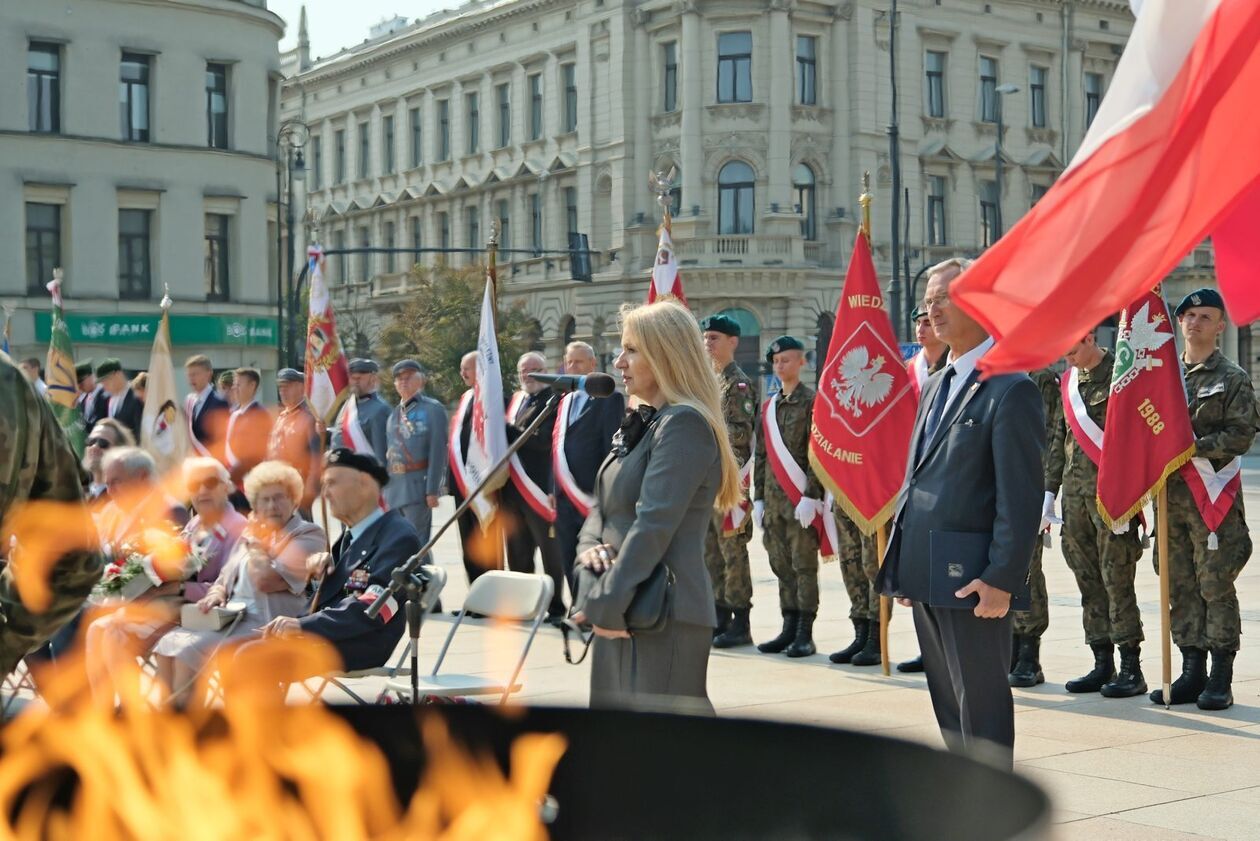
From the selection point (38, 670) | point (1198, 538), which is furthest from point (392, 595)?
point (1198, 538)

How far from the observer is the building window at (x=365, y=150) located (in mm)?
71188

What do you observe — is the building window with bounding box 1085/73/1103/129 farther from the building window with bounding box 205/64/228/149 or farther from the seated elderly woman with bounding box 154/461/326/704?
the seated elderly woman with bounding box 154/461/326/704

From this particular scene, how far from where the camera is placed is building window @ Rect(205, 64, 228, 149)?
44.5m

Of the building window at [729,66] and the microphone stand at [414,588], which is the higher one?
Result: the building window at [729,66]

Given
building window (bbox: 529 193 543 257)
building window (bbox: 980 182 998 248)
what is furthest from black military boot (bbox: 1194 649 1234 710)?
building window (bbox: 529 193 543 257)

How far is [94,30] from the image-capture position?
4222 centimetres

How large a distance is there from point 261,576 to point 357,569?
0.85 metres

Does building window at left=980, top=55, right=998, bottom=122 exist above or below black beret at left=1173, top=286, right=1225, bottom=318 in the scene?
above

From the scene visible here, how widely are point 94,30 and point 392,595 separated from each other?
38.2m

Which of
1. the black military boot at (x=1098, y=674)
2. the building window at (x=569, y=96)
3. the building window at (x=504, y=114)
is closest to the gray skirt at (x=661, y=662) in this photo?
the black military boot at (x=1098, y=674)

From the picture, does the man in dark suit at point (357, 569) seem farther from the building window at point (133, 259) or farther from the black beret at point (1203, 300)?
the building window at point (133, 259)

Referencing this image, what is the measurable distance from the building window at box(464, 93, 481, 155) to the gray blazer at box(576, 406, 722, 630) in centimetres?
6004

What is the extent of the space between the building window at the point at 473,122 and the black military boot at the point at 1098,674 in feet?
187

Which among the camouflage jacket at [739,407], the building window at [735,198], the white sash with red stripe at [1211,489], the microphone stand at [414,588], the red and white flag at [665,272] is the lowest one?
the microphone stand at [414,588]
